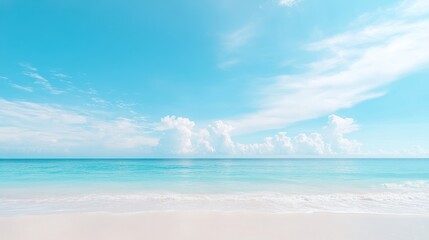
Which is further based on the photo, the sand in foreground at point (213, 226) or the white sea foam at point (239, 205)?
the white sea foam at point (239, 205)

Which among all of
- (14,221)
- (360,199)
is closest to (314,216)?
(360,199)

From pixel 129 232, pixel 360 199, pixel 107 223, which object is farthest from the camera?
pixel 360 199

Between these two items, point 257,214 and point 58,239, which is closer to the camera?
point 58,239

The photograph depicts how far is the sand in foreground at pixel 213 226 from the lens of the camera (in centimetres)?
615

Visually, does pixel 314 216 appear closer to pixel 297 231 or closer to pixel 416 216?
pixel 297 231

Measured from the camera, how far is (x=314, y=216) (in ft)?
25.8

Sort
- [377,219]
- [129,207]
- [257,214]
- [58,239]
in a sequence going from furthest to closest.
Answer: [129,207] → [257,214] → [377,219] → [58,239]

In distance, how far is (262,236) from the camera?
6.07 metres

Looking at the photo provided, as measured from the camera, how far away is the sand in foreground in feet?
20.2

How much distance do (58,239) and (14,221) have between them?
2.91 metres

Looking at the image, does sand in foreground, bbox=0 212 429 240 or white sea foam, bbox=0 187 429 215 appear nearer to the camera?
sand in foreground, bbox=0 212 429 240

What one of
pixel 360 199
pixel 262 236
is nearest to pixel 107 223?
pixel 262 236

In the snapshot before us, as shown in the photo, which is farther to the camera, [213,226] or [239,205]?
[239,205]

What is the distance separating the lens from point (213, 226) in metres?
6.89
